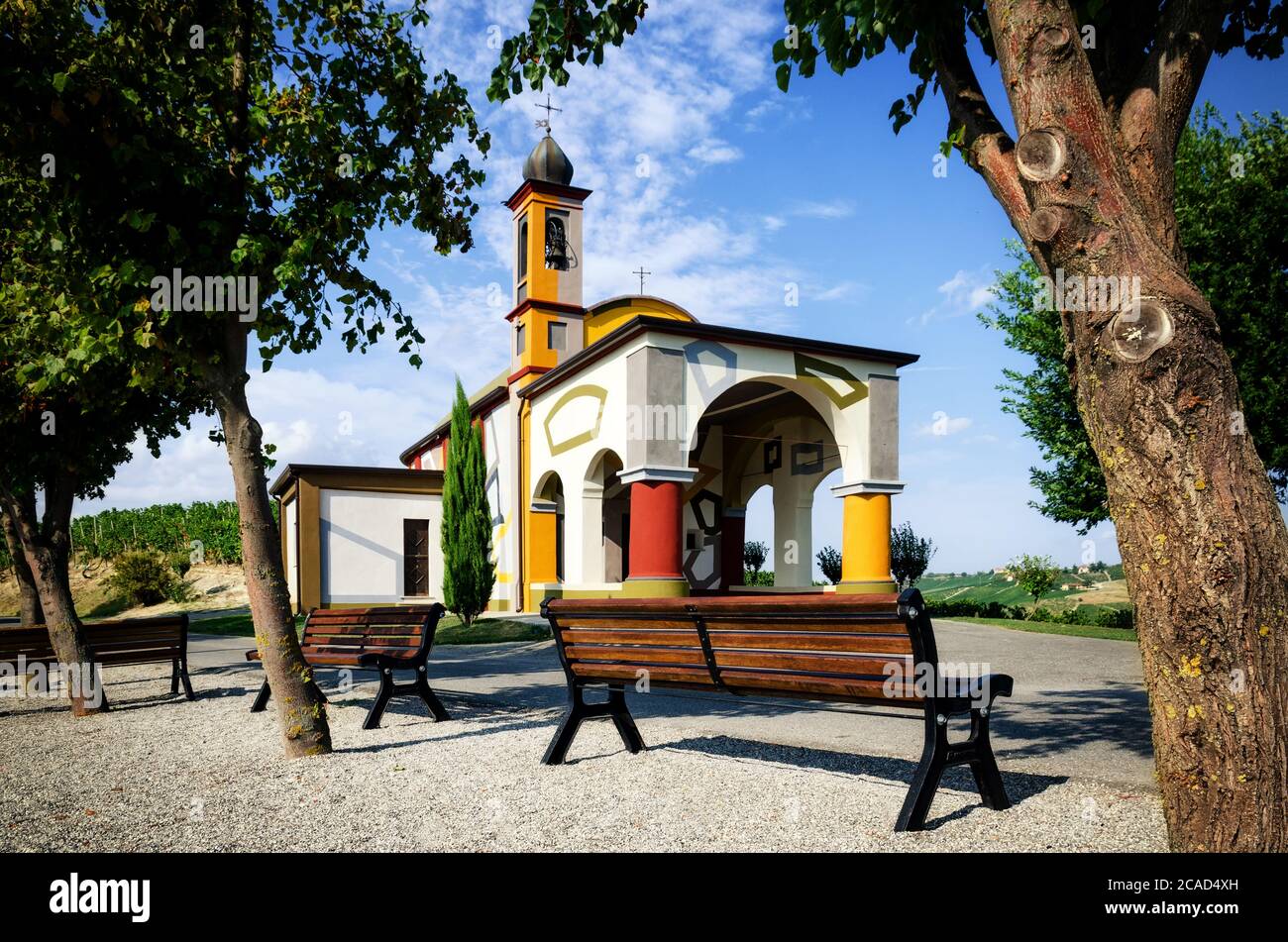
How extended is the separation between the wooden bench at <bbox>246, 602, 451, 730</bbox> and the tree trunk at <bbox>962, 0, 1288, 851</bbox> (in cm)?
466

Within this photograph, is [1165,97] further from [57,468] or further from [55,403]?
[57,468]

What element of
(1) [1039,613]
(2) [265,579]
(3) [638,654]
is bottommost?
(1) [1039,613]

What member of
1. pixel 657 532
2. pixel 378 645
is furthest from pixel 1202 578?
pixel 657 532

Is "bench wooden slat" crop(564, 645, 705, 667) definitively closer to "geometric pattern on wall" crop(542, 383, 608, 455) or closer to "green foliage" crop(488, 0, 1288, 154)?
"green foliage" crop(488, 0, 1288, 154)

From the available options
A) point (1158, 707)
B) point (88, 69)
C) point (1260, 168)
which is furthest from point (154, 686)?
point (1260, 168)

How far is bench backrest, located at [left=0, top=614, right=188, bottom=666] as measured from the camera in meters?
8.63

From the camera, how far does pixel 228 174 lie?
20.6 ft

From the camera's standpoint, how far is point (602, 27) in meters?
4.97

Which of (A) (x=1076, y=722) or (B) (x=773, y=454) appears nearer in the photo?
(A) (x=1076, y=722)

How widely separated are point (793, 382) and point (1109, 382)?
14047mm

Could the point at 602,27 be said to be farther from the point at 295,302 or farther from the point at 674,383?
the point at 674,383

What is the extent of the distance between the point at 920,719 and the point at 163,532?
42866 millimetres

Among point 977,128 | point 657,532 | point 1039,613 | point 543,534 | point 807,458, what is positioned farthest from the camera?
point 807,458

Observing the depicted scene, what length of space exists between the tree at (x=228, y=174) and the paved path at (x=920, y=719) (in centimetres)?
311
